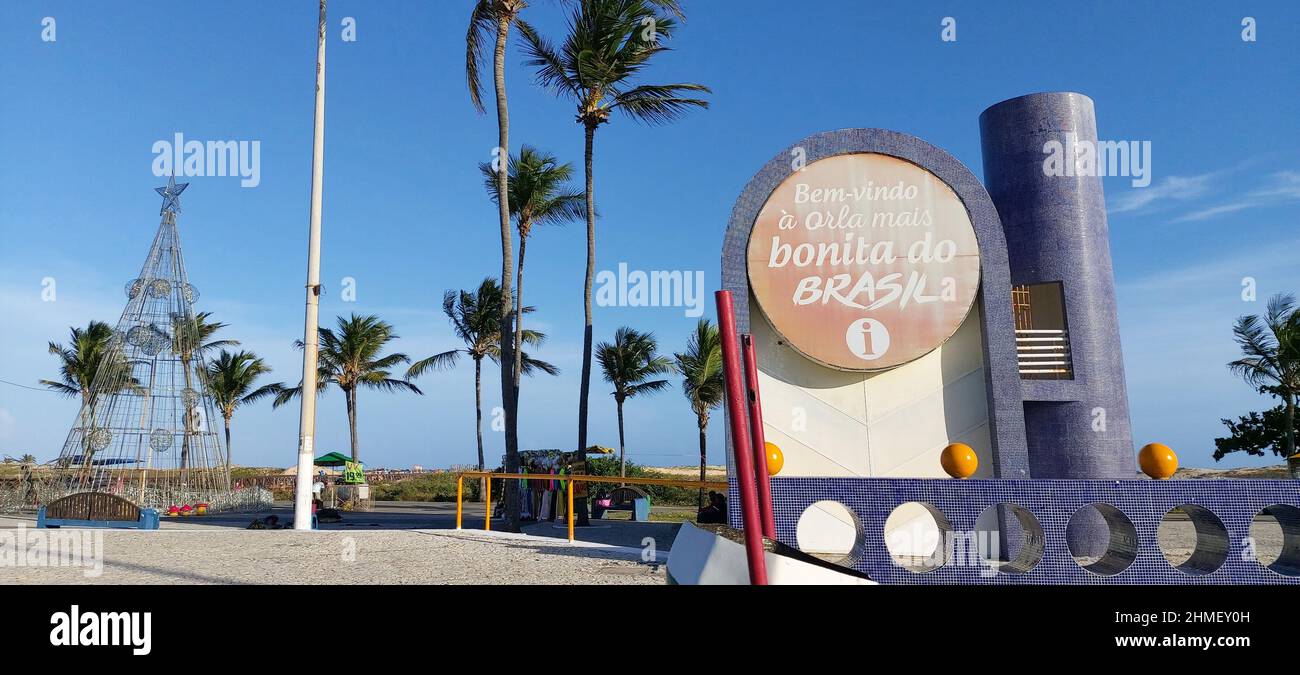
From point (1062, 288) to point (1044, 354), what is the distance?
134 cm

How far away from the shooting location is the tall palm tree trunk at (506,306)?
19.5 meters

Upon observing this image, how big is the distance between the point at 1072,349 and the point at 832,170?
16.7 feet

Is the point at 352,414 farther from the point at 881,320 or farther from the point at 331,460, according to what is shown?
the point at 881,320

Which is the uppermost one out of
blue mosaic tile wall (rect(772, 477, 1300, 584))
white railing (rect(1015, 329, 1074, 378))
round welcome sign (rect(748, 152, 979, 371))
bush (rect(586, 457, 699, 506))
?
round welcome sign (rect(748, 152, 979, 371))

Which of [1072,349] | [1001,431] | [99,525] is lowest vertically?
[99,525]

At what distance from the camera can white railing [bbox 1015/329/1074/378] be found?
→ 43.1 ft

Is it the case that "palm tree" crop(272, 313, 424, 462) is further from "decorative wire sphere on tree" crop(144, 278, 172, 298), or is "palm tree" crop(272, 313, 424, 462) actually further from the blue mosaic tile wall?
the blue mosaic tile wall

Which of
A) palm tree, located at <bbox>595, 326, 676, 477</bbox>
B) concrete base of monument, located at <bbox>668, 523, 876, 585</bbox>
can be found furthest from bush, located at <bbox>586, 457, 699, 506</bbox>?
concrete base of monument, located at <bbox>668, 523, 876, 585</bbox>

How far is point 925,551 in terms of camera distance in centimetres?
1120

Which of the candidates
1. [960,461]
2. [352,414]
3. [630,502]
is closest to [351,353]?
[352,414]

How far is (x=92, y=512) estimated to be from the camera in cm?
1908

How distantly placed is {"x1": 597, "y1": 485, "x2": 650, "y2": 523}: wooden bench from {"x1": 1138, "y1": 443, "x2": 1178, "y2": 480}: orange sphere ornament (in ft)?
54.6
